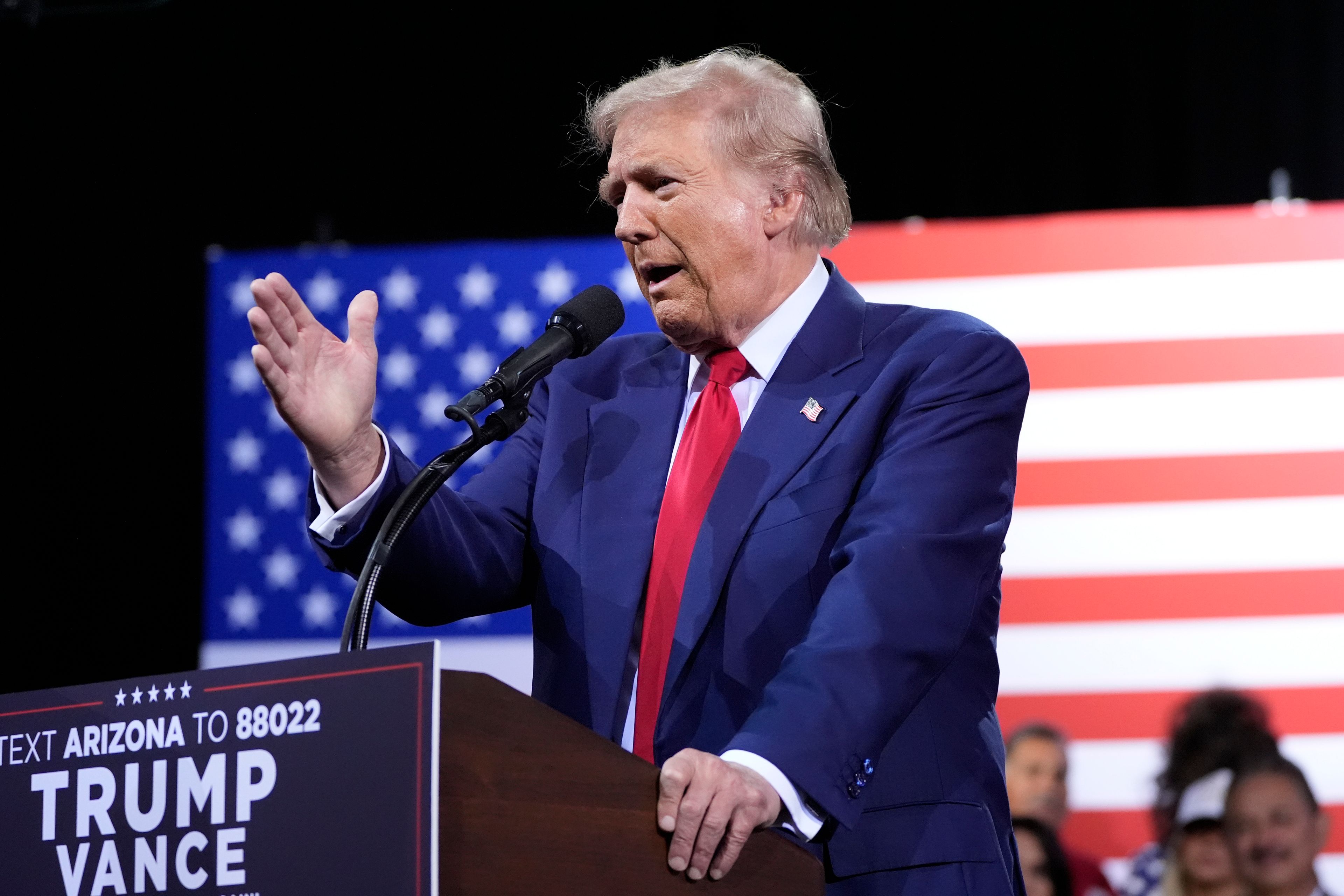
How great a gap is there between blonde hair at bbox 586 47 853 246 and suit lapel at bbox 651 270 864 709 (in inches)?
8.1

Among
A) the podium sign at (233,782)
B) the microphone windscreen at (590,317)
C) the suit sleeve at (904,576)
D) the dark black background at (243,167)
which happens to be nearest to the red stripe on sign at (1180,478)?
the dark black background at (243,167)

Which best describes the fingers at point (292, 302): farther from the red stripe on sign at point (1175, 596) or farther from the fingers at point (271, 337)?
the red stripe on sign at point (1175, 596)

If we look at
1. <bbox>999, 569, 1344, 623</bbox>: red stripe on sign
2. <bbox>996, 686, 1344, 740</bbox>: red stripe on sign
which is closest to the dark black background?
<bbox>999, 569, 1344, 623</bbox>: red stripe on sign

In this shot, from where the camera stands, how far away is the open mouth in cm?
185

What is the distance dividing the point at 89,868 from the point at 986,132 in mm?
3803

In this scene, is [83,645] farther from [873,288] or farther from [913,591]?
[913,591]

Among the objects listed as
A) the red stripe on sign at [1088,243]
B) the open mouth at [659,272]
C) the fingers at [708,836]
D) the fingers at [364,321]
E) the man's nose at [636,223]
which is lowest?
the fingers at [708,836]

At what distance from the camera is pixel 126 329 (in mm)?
4727

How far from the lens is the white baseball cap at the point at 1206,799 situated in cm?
351

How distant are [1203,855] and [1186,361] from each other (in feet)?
4.97

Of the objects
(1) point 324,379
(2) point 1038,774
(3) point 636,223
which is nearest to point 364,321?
(1) point 324,379

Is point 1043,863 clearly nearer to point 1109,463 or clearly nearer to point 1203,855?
point 1203,855

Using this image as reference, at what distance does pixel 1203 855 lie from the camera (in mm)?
3428

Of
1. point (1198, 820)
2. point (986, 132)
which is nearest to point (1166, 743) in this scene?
point (1198, 820)
